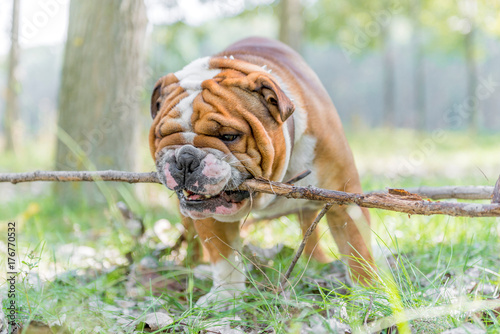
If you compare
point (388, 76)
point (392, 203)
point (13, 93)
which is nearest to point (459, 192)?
point (392, 203)

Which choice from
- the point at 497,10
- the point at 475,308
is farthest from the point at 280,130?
the point at 497,10

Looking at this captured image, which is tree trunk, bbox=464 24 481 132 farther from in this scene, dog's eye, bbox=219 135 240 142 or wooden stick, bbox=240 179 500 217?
wooden stick, bbox=240 179 500 217

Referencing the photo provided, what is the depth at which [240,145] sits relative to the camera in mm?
2215

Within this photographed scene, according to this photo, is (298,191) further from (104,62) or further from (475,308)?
(104,62)

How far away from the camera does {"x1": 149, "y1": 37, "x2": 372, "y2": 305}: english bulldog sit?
216cm

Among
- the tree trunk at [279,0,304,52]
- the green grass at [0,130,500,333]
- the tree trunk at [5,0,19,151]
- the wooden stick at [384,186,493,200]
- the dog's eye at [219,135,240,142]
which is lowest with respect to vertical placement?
the tree trunk at [5,0,19,151]

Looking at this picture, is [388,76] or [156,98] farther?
[388,76]

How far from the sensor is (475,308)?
161 cm

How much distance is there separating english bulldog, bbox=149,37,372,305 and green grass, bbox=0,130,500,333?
0.19 m

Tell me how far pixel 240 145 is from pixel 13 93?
11.6 metres

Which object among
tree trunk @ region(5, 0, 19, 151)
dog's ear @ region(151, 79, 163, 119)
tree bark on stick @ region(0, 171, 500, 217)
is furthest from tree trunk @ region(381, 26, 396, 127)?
tree bark on stick @ region(0, 171, 500, 217)

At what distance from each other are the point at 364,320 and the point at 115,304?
1305mm

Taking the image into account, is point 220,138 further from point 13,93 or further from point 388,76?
point 388,76

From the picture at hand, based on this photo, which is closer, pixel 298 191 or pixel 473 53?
pixel 298 191
